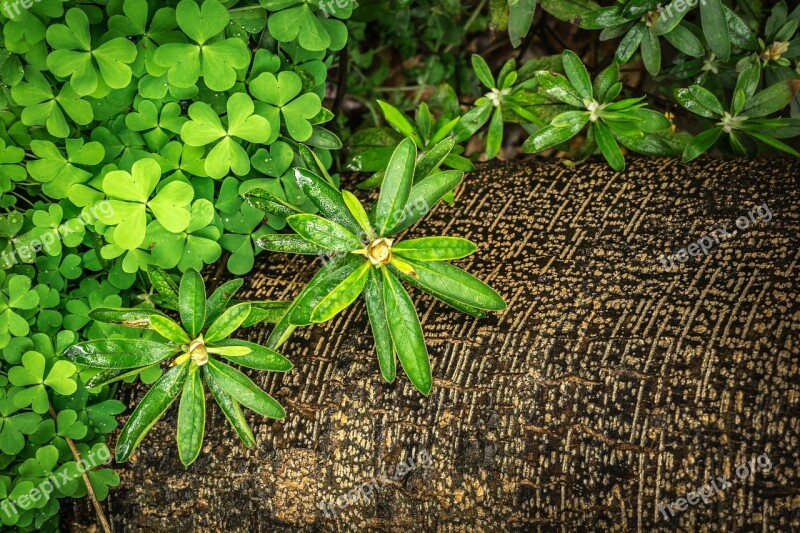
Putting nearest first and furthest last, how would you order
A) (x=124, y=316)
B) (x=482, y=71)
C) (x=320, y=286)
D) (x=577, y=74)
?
(x=320, y=286), (x=124, y=316), (x=577, y=74), (x=482, y=71)

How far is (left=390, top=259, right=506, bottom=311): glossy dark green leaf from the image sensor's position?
130cm

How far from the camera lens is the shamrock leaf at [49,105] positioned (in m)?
1.60

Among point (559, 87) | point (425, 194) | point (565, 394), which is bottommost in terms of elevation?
point (565, 394)

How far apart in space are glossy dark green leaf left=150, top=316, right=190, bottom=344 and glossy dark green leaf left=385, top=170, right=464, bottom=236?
22.1 inches

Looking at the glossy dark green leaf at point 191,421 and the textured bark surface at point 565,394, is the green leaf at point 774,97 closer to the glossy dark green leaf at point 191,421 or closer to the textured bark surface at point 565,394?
the textured bark surface at point 565,394

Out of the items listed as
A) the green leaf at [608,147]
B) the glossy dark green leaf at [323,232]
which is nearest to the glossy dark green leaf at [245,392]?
the glossy dark green leaf at [323,232]

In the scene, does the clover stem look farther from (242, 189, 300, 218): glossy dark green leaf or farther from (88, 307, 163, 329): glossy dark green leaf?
(242, 189, 300, 218): glossy dark green leaf

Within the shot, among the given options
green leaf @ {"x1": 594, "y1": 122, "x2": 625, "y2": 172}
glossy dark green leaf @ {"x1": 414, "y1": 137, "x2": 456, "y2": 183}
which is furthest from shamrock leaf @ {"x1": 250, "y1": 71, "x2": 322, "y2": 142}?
green leaf @ {"x1": 594, "y1": 122, "x2": 625, "y2": 172}

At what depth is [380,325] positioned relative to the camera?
138 centimetres

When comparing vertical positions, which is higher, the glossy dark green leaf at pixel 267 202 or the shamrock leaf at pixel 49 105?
the shamrock leaf at pixel 49 105

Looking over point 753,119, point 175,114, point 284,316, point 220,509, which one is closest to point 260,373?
point 284,316

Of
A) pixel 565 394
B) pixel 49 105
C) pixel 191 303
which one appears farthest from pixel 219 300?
pixel 565 394

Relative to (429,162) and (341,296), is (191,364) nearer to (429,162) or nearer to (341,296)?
(341,296)

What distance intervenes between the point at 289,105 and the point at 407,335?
2.69 ft
